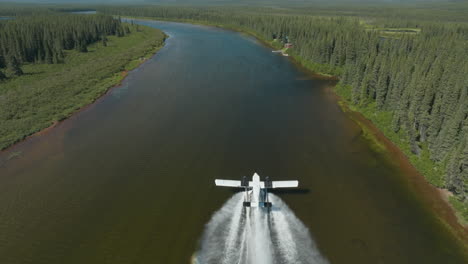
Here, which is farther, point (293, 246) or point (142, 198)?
point (142, 198)

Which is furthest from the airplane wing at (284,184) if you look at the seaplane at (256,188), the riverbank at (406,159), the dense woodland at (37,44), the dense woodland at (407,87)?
the dense woodland at (37,44)

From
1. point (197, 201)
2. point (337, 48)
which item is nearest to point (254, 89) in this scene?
point (337, 48)

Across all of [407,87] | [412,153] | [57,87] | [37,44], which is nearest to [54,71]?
[57,87]

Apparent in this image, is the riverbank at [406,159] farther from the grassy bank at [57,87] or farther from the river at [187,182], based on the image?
the grassy bank at [57,87]

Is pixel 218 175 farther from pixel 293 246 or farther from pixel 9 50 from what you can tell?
pixel 9 50

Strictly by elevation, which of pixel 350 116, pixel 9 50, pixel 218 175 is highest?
pixel 9 50

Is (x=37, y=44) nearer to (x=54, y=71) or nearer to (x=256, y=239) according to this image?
(x=54, y=71)
